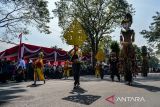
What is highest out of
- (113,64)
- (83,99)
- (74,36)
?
(74,36)

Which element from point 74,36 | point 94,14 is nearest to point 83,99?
point 74,36

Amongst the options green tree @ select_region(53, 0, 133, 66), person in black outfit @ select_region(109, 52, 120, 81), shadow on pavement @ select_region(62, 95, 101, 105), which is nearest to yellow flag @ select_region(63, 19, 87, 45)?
shadow on pavement @ select_region(62, 95, 101, 105)

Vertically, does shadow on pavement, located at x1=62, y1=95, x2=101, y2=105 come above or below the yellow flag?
below

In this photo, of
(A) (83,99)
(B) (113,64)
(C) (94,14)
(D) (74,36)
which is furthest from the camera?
(C) (94,14)

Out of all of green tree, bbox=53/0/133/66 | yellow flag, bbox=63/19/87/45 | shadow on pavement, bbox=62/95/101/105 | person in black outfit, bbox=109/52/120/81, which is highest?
green tree, bbox=53/0/133/66

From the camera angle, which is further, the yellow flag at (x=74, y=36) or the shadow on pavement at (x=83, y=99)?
the yellow flag at (x=74, y=36)

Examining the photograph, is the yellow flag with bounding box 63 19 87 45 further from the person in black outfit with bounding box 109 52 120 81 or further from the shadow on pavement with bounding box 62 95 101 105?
the person in black outfit with bounding box 109 52 120 81

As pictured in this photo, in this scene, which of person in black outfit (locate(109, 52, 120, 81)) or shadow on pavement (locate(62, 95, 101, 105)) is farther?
person in black outfit (locate(109, 52, 120, 81))

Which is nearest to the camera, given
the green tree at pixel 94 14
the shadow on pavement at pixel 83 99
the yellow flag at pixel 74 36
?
the shadow on pavement at pixel 83 99

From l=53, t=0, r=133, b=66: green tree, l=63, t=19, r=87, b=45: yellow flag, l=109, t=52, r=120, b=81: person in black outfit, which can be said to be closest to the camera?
l=63, t=19, r=87, b=45: yellow flag

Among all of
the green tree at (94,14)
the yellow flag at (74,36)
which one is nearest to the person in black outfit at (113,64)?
the yellow flag at (74,36)

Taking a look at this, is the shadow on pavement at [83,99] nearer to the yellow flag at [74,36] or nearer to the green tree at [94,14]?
the yellow flag at [74,36]

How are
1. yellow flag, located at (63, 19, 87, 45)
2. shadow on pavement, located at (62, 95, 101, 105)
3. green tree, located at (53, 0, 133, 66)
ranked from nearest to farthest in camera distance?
shadow on pavement, located at (62, 95, 101, 105)
yellow flag, located at (63, 19, 87, 45)
green tree, located at (53, 0, 133, 66)

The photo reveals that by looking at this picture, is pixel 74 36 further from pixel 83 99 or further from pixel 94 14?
pixel 94 14
